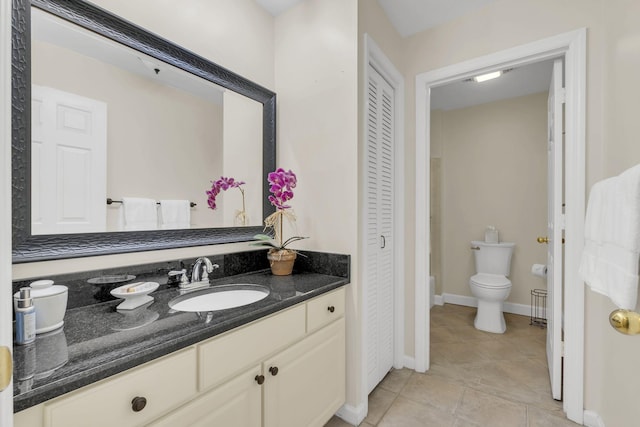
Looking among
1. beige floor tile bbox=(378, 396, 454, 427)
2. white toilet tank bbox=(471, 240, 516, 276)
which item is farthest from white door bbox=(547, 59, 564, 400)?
white toilet tank bbox=(471, 240, 516, 276)

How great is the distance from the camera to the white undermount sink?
1264 mm

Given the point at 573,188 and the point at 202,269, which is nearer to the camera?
the point at 202,269

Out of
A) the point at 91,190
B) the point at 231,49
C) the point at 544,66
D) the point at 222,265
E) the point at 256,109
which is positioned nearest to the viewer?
the point at 91,190

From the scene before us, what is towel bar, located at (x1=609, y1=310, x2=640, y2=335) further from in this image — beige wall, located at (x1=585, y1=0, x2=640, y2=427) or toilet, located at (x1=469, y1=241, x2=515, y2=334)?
toilet, located at (x1=469, y1=241, x2=515, y2=334)

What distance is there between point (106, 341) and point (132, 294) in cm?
28

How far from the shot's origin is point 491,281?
2930mm

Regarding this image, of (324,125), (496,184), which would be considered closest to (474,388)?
(324,125)

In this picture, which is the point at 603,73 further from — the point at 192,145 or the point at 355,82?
the point at 192,145

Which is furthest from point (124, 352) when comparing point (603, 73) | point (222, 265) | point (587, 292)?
point (603, 73)

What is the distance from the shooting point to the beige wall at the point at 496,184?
10.6 ft

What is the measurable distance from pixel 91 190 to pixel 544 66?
11.3 feet

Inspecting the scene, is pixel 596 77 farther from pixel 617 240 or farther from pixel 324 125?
pixel 324 125

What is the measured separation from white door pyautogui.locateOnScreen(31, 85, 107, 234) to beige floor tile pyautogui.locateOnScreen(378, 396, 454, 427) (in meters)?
1.75

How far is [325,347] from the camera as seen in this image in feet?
4.75
